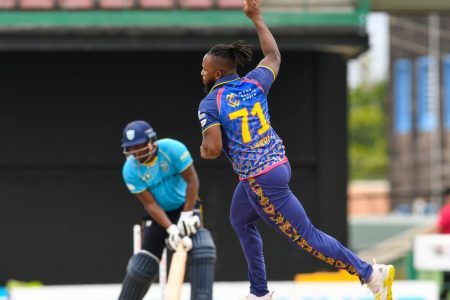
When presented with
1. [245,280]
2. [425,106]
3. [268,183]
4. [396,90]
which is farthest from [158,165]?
[396,90]

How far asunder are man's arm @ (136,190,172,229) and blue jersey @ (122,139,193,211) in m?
0.06

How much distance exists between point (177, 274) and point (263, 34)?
2621 mm

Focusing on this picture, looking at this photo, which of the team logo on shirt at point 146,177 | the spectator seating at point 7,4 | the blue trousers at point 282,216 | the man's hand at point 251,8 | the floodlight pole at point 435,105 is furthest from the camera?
the floodlight pole at point 435,105

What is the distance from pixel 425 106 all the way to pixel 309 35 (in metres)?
38.9

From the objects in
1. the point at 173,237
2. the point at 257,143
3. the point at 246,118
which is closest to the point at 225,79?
the point at 246,118

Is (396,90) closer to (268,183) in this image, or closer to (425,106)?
(425,106)

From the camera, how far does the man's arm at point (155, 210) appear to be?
10.2m

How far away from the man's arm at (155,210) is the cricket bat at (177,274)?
10.6 inches

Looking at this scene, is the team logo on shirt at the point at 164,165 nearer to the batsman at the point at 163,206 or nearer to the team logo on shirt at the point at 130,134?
the batsman at the point at 163,206

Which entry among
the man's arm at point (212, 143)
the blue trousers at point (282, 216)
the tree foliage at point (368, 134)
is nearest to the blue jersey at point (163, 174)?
the blue trousers at point (282, 216)

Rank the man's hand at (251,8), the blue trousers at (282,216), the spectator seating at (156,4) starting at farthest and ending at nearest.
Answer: the spectator seating at (156,4) → the blue trousers at (282,216) → the man's hand at (251,8)

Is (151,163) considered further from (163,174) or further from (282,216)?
(282,216)

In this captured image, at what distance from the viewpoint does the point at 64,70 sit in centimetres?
1931

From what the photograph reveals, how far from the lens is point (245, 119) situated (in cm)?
838
